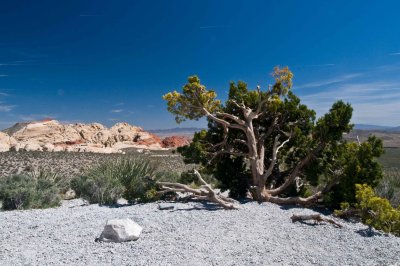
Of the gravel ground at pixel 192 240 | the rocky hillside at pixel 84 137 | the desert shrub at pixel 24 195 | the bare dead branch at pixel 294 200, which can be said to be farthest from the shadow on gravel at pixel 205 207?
the rocky hillside at pixel 84 137

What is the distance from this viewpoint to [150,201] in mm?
10367

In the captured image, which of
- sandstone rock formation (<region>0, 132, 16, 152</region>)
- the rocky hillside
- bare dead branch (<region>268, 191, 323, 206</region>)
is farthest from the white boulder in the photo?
the rocky hillside

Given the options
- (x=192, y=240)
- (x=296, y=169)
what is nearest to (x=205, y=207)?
(x=192, y=240)

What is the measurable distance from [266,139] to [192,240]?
254 inches

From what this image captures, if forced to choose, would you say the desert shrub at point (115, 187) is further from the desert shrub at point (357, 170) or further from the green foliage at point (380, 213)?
the green foliage at point (380, 213)

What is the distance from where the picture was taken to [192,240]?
6418mm

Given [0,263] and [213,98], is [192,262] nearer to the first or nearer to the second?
[0,263]

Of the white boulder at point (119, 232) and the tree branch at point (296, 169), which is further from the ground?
the tree branch at point (296, 169)

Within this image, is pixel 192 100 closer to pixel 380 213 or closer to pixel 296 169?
pixel 296 169

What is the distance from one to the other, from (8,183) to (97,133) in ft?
200

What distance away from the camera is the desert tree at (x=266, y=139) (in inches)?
414

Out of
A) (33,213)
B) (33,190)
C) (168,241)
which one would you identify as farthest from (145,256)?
(33,190)

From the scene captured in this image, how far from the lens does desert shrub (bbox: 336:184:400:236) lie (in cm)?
803

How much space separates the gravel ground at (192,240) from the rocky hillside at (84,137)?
4581cm
